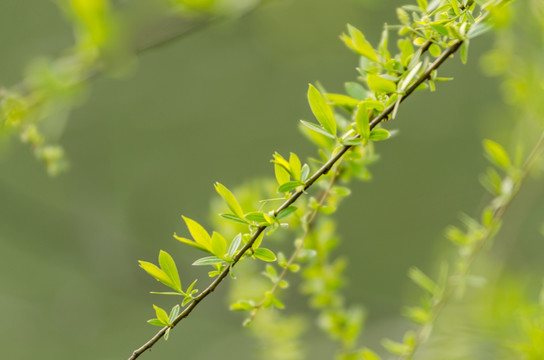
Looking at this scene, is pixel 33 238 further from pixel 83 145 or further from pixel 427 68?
pixel 427 68

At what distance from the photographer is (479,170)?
192cm

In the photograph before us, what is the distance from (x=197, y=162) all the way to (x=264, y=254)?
6.33 ft

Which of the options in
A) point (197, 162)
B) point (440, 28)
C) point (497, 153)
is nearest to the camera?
point (440, 28)

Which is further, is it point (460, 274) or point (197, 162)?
point (197, 162)

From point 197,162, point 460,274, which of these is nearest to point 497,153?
point 460,274

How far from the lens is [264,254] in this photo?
270 mm

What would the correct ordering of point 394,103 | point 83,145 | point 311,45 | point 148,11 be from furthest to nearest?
point 83,145 < point 311,45 < point 148,11 < point 394,103

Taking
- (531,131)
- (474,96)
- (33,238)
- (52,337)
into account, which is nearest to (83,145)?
(33,238)

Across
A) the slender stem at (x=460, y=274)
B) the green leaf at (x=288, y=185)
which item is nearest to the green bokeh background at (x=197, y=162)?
the slender stem at (x=460, y=274)

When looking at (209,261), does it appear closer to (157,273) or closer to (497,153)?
(157,273)

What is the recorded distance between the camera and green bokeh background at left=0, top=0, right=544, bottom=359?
1749mm

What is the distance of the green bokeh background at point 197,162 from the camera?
1.75 m

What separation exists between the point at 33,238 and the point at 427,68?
1.86 metres

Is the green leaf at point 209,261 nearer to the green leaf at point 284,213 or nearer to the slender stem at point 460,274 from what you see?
the green leaf at point 284,213
